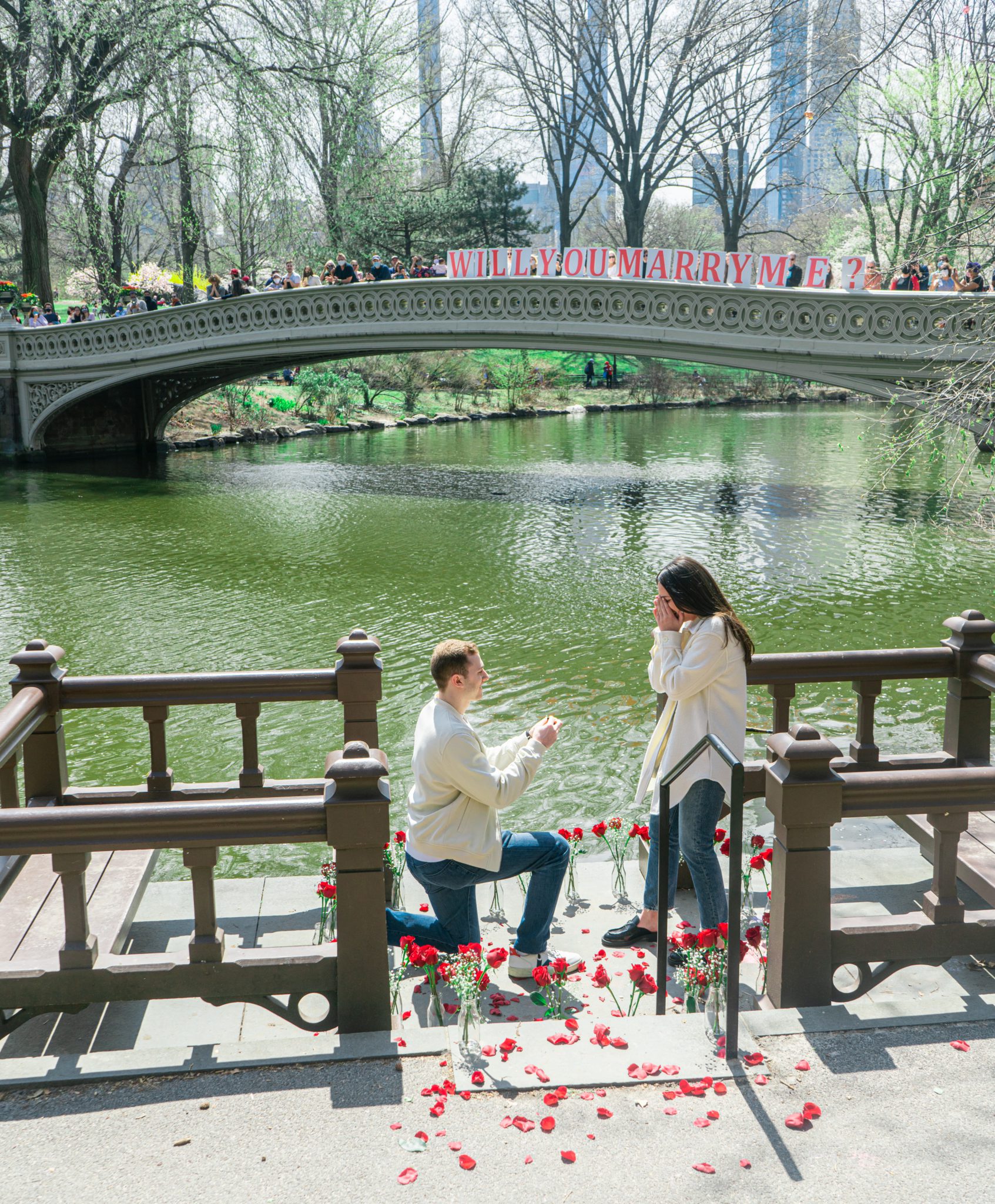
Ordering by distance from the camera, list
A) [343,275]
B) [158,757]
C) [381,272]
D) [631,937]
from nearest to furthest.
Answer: [631,937] → [158,757] → [343,275] → [381,272]

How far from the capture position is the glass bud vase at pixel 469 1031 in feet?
10.8

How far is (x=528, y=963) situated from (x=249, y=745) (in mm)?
1640

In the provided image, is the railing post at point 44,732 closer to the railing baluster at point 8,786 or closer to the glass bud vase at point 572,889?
the railing baluster at point 8,786

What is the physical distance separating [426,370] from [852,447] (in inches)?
763

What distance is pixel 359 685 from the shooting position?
5.02 m

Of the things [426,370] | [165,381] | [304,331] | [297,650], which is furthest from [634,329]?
[426,370]

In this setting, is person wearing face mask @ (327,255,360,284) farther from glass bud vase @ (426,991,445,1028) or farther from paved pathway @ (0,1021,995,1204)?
paved pathway @ (0,1021,995,1204)

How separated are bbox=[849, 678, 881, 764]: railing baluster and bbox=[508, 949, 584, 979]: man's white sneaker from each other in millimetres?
1846

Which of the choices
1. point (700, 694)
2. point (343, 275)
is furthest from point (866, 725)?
point (343, 275)

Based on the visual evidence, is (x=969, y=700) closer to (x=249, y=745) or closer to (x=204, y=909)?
(x=249, y=745)

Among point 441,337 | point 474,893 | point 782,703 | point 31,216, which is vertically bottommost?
point 474,893

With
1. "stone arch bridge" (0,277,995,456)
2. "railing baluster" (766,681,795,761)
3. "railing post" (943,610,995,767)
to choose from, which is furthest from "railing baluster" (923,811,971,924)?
"stone arch bridge" (0,277,995,456)

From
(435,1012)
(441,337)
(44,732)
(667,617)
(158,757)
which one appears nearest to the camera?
(435,1012)

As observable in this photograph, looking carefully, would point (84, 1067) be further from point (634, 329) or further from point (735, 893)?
point (634, 329)
